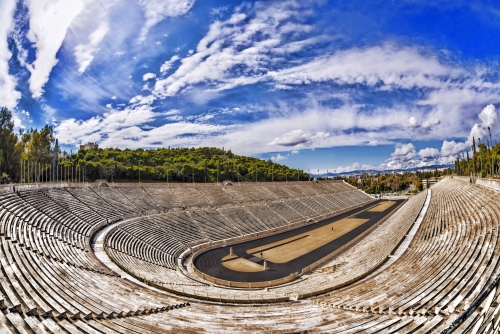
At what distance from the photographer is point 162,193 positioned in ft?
138

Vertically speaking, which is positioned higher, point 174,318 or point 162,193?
point 162,193

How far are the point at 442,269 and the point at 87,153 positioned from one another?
79.9m

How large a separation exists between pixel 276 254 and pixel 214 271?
7.86 metres

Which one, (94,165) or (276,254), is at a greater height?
(94,165)

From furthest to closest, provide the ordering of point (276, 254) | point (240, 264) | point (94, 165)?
1. point (94, 165)
2. point (276, 254)
3. point (240, 264)

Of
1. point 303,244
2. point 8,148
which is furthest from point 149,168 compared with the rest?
point 303,244

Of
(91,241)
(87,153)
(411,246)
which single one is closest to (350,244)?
(411,246)

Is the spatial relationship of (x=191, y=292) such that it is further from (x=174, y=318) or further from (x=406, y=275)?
(x=406, y=275)

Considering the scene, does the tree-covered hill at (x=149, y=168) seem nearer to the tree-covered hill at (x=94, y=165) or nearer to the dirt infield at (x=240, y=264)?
the tree-covered hill at (x=94, y=165)

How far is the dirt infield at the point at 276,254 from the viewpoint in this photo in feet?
79.9

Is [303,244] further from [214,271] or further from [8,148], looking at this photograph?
[8,148]

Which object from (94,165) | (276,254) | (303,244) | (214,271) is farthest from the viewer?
(94,165)

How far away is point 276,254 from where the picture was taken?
2977cm

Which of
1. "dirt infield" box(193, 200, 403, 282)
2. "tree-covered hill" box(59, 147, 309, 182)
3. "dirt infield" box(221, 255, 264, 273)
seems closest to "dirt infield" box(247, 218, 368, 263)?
"dirt infield" box(193, 200, 403, 282)
